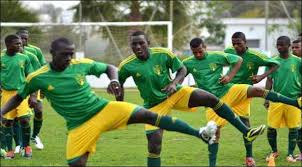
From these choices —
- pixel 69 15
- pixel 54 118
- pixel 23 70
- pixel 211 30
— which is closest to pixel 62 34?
pixel 69 15

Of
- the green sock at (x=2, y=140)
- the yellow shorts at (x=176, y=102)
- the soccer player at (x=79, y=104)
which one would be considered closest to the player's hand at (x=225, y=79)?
the yellow shorts at (x=176, y=102)

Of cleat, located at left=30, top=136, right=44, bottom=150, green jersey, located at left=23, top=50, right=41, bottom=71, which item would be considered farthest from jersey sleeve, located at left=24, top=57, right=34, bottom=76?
cleat, located at left=30, top=136, right=44, bottom=150

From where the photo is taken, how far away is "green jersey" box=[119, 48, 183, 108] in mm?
10086

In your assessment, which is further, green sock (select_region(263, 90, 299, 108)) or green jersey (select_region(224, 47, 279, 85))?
green jersey (select_region(224, 47, 279, 85))

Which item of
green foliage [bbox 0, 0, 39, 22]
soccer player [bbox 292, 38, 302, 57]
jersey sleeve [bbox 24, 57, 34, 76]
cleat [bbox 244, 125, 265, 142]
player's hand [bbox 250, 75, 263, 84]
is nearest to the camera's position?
cleat [bbox 244, 125, 265, 142]

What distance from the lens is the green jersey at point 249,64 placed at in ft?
38.8

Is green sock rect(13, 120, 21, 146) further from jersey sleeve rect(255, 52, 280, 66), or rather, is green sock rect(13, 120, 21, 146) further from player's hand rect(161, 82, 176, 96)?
jersey sleeve rect(255, 52, 280, 66)

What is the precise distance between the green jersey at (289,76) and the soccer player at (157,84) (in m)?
2.24

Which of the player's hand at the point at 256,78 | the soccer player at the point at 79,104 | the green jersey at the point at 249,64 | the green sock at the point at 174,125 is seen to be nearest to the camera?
the soccer player at the point at 79,104

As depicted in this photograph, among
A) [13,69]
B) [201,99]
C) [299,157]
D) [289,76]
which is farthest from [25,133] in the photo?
[299,157]

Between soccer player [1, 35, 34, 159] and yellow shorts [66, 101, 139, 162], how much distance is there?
3.66 m

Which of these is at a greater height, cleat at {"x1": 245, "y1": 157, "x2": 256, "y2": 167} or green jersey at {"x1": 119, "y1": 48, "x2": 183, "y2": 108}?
green jersey at {"x1": 119, "y1": 48, "x2": 183, "y2": 108}

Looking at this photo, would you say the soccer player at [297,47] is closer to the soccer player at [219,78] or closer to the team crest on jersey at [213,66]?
the soccer player at [219,78]

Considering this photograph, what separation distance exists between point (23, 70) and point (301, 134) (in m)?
5.38
